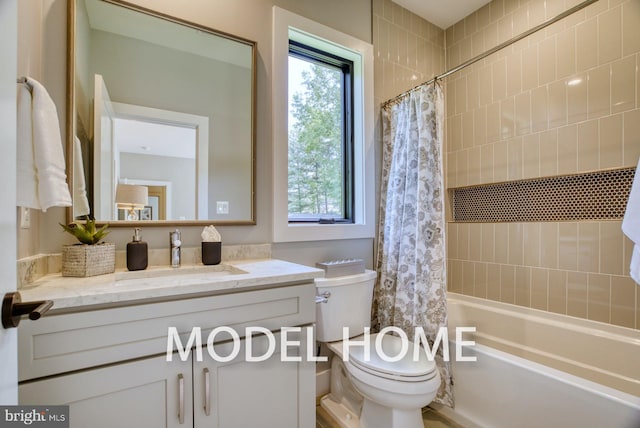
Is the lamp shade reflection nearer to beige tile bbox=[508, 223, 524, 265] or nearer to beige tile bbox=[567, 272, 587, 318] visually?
beige tile bbox=[508, 223, 524, 265]

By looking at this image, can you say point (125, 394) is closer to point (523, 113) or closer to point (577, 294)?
point (577, 294)

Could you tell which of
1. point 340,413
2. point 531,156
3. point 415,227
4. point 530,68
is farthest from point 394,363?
point 530,68

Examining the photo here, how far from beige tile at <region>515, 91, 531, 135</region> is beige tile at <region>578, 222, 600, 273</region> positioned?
698 millimetres

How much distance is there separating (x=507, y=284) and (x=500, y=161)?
87 cm

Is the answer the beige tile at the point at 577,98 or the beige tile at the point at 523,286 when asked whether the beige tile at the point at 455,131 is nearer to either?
the beige tile at the point at 577,98

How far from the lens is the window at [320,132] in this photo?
1682 mm

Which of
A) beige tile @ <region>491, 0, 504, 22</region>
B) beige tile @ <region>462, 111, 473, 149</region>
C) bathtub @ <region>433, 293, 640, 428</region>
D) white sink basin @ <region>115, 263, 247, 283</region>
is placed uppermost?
beige tile @ <region>491, 0, 504, 22</region>

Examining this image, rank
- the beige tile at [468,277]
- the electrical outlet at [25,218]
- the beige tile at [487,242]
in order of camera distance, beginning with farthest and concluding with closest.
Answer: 1. the beige tile at [468,277]
2. the beige tile at [487,242]
3. the electrical outlet at [25,218]

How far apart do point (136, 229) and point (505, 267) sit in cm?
228

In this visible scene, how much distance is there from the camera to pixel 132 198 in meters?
1.33

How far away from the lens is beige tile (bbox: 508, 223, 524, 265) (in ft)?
6.65

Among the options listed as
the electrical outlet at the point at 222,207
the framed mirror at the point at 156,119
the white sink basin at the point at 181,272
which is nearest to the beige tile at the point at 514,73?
the framed mirror at the point at 156,119

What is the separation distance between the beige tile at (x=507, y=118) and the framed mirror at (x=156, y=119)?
5.71 ft

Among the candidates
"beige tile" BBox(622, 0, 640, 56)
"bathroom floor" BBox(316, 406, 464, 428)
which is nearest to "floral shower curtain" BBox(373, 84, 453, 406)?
"bathroom floor" BBox(316, 406, 464, 428)
